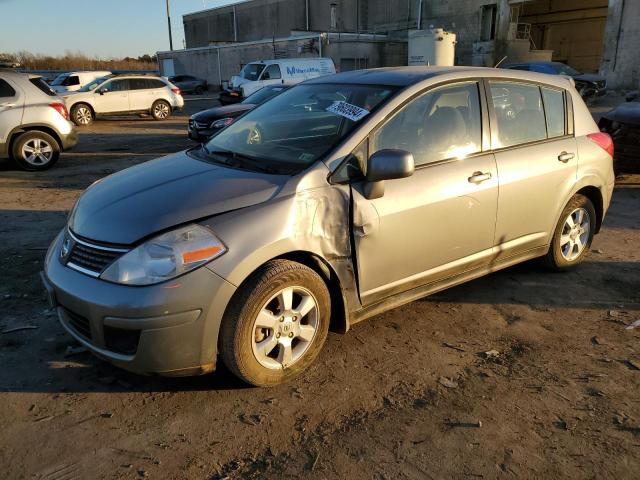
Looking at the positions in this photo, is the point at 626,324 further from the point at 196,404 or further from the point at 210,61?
the point at 210,61

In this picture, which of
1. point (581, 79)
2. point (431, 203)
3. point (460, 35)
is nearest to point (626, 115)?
point (431, 203)

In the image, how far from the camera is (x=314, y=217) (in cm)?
298

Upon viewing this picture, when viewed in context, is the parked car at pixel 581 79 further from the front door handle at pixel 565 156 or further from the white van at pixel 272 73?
the front door handle at pixel 565 156

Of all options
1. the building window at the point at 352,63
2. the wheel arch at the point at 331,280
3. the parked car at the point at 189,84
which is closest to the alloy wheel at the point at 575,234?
Answer: the wheel arch at the point at 331,280

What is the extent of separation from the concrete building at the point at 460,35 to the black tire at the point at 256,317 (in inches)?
1052

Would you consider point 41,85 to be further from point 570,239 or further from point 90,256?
point 570,239

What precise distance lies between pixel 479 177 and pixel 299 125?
1315 millimetres

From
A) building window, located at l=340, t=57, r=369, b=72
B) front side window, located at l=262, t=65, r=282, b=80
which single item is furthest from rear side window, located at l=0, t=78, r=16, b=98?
building window, located at l=340, t=57, r=369, b=72

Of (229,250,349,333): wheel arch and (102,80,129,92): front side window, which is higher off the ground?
(102,80,129,92): front side window

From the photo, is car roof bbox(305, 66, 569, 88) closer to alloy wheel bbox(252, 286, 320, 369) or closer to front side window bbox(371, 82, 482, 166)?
front side window bbox(371, 82, 482, 166)

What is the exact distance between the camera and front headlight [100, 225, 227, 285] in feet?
8.54

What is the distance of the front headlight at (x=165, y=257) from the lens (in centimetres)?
260

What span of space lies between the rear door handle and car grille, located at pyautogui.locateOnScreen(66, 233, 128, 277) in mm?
2294

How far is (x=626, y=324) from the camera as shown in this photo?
3803 mm
